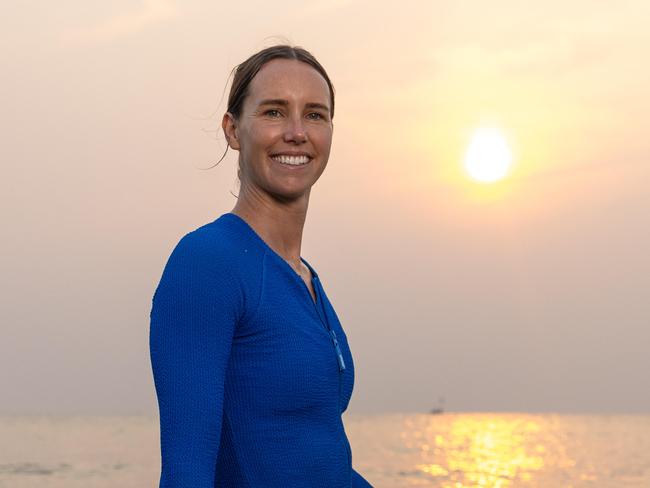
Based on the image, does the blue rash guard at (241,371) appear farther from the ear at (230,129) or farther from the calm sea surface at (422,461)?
the calm sea surface at (422,461)

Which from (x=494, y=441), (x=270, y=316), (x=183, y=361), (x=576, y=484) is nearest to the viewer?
(x=183, y=361)

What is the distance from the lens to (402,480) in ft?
183

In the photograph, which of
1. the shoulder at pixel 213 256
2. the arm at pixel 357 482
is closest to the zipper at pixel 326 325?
the shoulder at pixel 213 256

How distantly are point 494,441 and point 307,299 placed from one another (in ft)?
→ 327

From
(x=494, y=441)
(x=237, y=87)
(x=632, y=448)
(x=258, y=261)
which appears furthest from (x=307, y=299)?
(x=494, y=441)

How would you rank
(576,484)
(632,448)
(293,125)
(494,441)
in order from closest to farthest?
(293,125) < (576,484) < (632,448) < (494,441)

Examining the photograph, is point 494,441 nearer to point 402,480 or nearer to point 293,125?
point 402,480

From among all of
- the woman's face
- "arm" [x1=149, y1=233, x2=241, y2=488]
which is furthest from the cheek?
"arm" [x1=149, y1=233, x2=241, y2=488]

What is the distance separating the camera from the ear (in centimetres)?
353

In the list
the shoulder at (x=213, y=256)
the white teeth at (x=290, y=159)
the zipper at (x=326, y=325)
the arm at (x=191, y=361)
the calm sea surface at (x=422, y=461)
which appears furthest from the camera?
the calm sea surface at (x=422, y=461)

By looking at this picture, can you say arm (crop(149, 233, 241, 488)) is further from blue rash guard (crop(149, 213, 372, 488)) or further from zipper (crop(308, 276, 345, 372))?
zipper (crop(308, 276, 345, 372))

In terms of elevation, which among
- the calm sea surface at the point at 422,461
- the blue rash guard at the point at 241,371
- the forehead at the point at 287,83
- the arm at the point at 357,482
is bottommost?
the calm sea surface at the point at 422,461

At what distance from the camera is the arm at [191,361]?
2873 millimetres

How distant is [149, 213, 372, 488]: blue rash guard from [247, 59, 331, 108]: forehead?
405 millimetres
